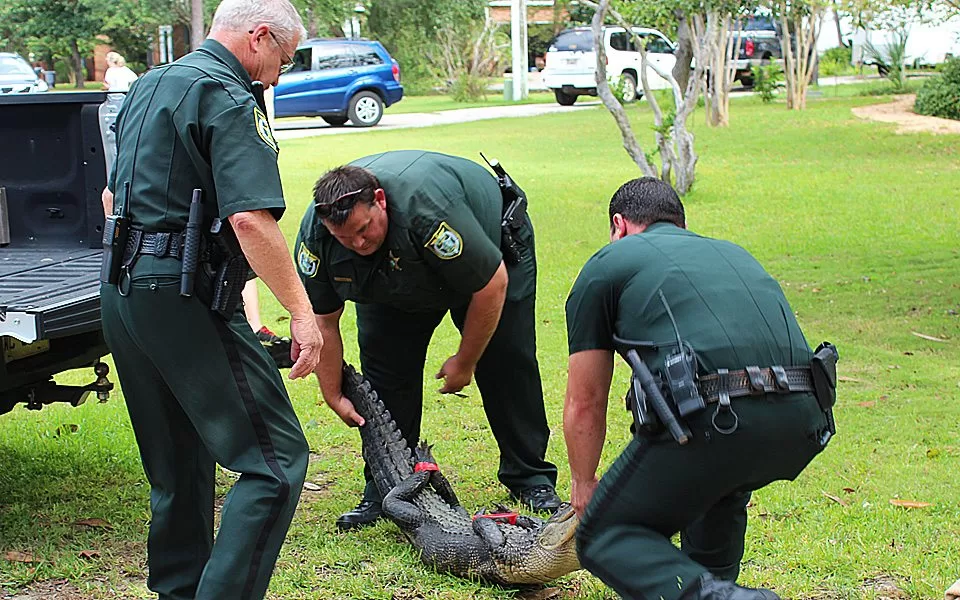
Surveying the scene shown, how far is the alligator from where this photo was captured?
3887 mm

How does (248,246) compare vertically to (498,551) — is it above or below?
above

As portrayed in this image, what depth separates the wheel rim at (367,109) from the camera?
83.5 feet

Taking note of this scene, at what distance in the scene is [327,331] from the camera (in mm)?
4547

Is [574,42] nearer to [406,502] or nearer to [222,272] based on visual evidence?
[406,502]

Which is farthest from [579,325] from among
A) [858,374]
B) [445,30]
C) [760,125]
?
[445,30]

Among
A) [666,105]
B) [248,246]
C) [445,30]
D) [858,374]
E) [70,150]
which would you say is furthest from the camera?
[445,30]

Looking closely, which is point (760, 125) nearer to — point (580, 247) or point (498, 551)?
point (580, 247)

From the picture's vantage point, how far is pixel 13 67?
68.9 feet

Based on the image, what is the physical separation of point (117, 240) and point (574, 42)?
2620 cm

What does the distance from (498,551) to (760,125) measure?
18.5m

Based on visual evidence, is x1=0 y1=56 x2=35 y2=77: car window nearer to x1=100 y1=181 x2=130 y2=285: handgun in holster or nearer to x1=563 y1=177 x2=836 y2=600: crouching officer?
x1=100 y1=181 x2=130 y2=285: handgun in holster

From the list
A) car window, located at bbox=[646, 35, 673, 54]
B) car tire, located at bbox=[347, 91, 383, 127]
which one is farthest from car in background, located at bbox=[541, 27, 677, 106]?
car tire, located at bbox=[347, 91, 383, 127]

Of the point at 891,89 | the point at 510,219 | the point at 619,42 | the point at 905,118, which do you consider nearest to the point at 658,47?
the point at 619,42

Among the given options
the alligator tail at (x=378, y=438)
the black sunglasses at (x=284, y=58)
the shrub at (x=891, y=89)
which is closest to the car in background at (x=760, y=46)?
the shrub at (x=891, y=89)
